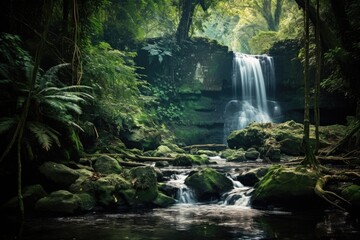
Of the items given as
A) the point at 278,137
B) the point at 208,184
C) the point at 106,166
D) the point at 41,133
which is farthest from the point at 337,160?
the point at 41,133

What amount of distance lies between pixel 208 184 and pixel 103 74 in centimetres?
523

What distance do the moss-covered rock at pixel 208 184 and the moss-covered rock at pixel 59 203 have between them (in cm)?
318

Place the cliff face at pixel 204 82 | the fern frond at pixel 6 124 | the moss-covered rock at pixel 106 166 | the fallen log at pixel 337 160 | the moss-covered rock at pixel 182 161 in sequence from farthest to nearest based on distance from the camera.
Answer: the cliff face at pixel 204 82
the moss-covered rock at pixel 182 161
the fallen log at pixel 337 160
the moss-covered rock at pixel 106 166
the fern frond at pixel 6 124

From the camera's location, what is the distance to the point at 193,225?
6473 millimetres

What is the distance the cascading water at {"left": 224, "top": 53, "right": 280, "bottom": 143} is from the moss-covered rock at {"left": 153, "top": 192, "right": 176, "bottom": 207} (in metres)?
16.2

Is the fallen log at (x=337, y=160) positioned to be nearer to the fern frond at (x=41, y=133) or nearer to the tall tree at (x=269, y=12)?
the fern frond at (x=41, y=133)

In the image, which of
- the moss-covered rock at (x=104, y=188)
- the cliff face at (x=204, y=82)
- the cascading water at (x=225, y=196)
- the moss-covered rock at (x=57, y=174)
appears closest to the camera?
the moss-covered rock at (x=57, y=174)

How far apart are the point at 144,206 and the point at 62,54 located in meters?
5.09

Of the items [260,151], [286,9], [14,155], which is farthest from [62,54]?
[286,9]

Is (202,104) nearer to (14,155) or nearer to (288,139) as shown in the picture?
(288,139)

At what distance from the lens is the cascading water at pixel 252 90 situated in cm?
2464

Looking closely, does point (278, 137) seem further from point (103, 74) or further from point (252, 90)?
point (103, 74)

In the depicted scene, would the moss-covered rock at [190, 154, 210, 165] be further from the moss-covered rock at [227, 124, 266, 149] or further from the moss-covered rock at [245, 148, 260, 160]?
the moss-covered rock at [227, 124, 266, 149]

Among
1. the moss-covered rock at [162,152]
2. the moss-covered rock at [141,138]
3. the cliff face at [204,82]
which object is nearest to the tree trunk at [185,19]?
the cliff face at [204,82]
